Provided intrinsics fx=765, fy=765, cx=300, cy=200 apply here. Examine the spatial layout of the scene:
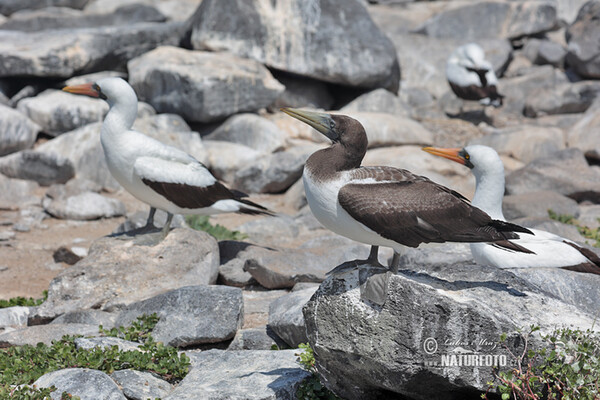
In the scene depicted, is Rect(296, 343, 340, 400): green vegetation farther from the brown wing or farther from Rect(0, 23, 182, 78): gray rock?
Rect(0, 23, 182, 78): gray rock

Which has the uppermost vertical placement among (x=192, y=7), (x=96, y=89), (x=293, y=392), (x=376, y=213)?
(x=376, y=213)

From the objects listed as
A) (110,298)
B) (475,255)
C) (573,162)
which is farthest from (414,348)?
(573,162)

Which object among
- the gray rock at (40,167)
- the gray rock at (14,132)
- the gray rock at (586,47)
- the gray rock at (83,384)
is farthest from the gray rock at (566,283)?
the gray rock at (586,47)

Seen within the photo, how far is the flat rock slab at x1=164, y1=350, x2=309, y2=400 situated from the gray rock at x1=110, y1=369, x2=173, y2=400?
15cm

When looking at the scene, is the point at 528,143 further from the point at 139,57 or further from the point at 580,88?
the point at 139,57

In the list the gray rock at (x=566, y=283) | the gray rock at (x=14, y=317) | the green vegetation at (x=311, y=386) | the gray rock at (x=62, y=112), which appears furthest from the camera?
the gray rock at (x=62, y=112)

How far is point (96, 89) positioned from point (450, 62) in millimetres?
10343

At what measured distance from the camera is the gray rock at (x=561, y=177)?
38.1ft

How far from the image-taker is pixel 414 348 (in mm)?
4316

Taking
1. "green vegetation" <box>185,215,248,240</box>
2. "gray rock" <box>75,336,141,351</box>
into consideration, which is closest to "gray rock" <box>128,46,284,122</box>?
"green vegetation" <box>185,215,248,240</box>

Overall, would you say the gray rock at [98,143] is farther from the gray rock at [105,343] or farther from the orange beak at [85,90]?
the gray rock at [105,343]

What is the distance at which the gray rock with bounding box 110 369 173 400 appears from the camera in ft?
16.7

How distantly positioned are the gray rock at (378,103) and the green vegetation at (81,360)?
10.6 m

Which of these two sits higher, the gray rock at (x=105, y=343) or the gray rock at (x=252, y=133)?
the gray rock at (x=105, y=343)
